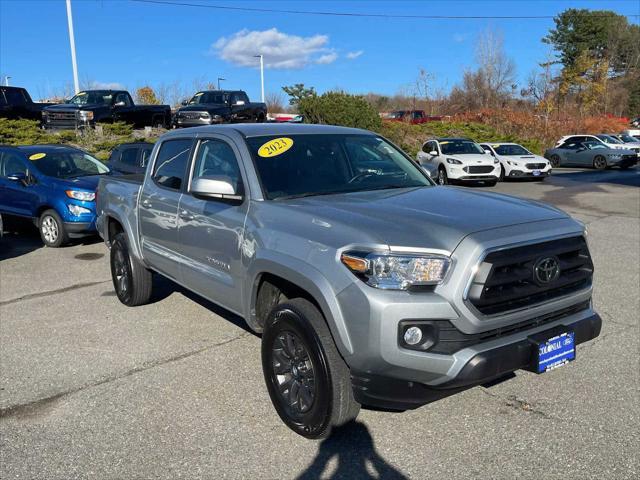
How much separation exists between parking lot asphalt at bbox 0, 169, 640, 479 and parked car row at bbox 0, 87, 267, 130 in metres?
15.0

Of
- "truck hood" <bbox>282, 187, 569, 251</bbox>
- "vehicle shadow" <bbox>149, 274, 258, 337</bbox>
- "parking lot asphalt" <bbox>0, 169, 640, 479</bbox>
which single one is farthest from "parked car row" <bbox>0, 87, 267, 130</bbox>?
"truck hood" <bbox>282, 187, 569, 251</bbox>

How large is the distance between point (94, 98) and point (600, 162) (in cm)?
2172

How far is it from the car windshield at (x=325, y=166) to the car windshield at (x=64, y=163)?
23.1 feet

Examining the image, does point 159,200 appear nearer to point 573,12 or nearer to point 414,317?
point 414,317

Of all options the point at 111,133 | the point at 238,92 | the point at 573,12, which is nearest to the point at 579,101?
the point at 573,12

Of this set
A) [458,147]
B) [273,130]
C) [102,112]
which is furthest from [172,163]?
[458,147]

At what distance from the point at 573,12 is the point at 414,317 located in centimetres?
7825

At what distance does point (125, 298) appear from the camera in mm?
5984

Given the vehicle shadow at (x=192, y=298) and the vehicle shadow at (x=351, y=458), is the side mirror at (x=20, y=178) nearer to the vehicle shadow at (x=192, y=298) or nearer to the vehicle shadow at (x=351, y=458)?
the vehicle shadow at (x=192, y=298)

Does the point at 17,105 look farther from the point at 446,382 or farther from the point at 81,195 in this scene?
the point at 446,382

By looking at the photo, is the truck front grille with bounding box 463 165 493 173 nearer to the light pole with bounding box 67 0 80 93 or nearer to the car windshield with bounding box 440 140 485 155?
the car windshield with bounding box 440 140 485 155

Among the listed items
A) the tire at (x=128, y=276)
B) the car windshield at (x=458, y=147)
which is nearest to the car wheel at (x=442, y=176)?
the car windshield at (x=458, y=147)

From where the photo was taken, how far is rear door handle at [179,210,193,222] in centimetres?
445

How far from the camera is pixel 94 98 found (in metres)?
20.2
